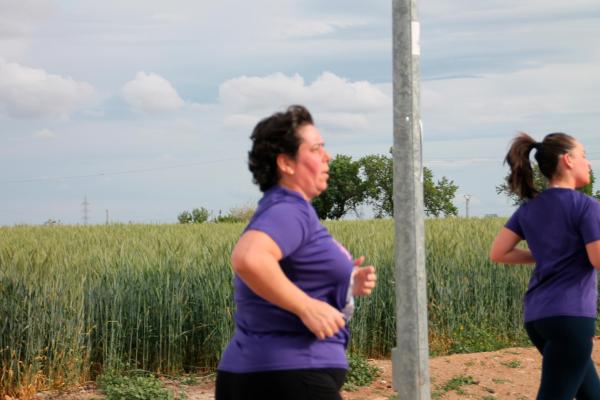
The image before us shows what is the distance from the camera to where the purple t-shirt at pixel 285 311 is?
252cm

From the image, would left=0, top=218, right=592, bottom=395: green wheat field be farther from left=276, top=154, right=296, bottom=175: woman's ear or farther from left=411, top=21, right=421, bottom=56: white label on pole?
left=276, top=154, right=296, bottom=175: woman's ear

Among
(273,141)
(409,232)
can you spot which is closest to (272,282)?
(273,141)

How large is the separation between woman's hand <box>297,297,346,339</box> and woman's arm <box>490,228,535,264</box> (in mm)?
2079

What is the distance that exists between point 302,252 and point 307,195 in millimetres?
210

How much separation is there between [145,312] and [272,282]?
5955 mm

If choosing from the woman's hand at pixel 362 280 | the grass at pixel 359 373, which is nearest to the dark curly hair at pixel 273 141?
the woman's hand at pixel 362 280

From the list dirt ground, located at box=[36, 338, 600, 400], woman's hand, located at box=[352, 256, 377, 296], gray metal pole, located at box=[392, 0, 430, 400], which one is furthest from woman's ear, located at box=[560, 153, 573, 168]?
dirt ground, located at box=[36, 338, 600, 400]

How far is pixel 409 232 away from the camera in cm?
482

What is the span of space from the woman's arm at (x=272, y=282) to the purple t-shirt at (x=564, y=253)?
6.21 ft

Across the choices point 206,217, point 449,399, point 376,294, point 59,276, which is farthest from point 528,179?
point 206,217

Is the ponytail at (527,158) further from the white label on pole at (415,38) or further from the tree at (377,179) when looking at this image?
the tree at (377,179)

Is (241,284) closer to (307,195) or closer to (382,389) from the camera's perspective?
(307,195)

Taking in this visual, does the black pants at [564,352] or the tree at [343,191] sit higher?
the tree at [343,191]

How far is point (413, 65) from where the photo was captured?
489 centimetres
